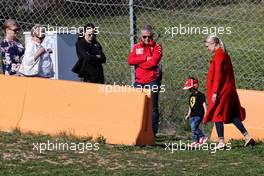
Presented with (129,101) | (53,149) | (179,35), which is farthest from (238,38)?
(53,149)

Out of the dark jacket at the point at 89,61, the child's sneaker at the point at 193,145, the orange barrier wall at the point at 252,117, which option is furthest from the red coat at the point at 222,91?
the dark jacket at the point at 89,61

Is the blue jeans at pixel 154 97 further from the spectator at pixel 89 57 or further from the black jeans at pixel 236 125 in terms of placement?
the black jeans at pixel 236 125

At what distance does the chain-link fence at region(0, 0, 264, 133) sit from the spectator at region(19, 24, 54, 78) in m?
2.21

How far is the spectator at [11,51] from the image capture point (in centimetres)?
1313

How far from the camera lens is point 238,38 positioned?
16.7 m

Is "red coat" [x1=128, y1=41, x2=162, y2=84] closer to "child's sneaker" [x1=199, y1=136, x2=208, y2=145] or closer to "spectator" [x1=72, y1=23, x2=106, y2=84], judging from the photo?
"spectator" [x1=72, y1=23, x2=106, y2=84]

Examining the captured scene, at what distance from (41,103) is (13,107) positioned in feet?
1.69

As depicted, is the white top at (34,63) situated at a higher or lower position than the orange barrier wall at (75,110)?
higher

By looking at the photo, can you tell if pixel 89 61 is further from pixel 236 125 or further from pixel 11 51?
pixel 236 125

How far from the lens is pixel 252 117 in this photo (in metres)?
12.8

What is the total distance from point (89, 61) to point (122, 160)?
2.68 m

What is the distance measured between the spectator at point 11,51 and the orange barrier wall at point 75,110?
1.52 feet

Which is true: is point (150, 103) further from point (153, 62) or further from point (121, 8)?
point (121, 8)

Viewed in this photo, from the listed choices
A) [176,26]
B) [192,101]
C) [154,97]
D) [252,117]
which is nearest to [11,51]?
[154,97]
